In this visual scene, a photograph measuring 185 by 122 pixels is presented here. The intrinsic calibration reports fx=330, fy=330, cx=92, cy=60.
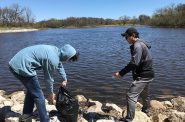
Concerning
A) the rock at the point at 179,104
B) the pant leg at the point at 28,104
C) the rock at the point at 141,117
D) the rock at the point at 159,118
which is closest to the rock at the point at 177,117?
the rock at the point at 159,118

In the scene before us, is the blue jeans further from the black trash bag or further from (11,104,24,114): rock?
(11,104,24,114): rock

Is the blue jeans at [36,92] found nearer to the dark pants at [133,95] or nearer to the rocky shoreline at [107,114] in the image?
the rocky shoreline at [107,114]

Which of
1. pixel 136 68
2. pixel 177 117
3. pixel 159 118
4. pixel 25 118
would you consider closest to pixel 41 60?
pixel 25 118

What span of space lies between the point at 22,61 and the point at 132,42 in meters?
2.47

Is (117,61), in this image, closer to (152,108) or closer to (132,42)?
(152,108)

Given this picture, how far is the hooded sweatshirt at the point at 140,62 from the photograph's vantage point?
23.5 feet

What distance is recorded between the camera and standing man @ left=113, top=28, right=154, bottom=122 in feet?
23.6

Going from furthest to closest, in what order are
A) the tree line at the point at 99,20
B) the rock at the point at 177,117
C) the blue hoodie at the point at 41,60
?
1. the tree line at the point at 99,20
2. the rock at the point at 177,117
3. the blue hoodie at the point at 41,60

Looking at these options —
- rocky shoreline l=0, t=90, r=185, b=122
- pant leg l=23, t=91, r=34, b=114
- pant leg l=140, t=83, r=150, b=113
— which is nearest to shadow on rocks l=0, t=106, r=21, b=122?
rocky shoreline l=0, t=90, r=185, b=122

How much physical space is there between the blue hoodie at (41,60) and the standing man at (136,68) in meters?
1.37

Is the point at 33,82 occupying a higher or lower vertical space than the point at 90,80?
higher

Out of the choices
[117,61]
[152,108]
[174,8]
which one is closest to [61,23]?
[174,8]

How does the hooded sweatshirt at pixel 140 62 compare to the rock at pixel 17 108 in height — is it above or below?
above

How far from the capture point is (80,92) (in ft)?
43.8
